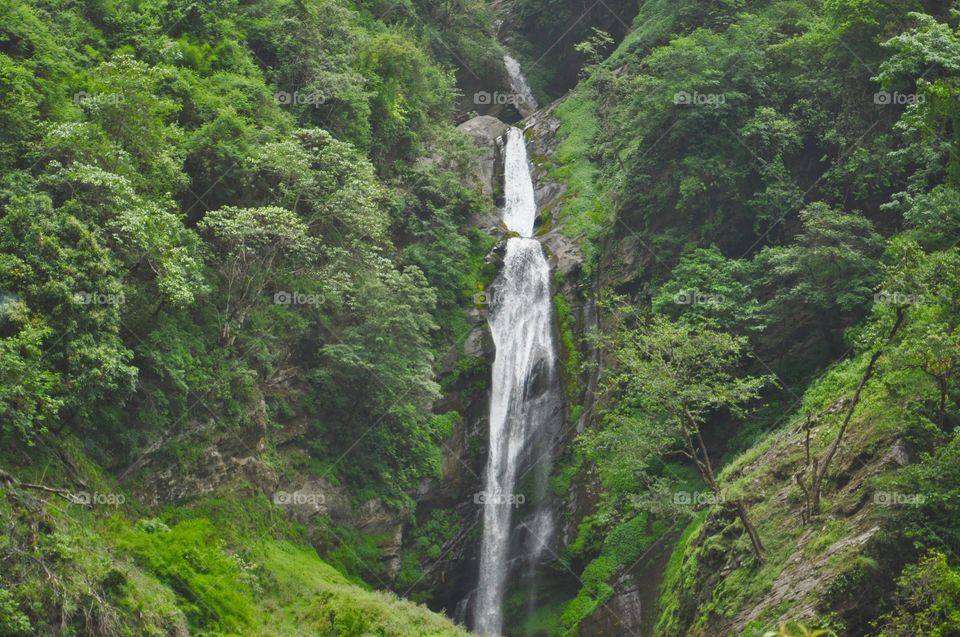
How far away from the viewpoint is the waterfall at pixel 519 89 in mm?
47219

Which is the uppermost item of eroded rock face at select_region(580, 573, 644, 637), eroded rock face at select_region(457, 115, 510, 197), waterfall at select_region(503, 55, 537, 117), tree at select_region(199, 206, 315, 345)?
waterfall at select_region(503, 55, 537, 117)

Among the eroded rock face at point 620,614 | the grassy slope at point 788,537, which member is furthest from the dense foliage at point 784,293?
the eroded rock face at point 620,614

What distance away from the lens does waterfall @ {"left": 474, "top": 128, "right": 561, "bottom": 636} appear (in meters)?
26.3

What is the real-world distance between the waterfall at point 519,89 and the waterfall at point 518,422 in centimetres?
1617

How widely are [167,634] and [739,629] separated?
10853 mm

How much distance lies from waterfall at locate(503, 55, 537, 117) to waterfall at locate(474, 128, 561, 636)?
16.2 meters

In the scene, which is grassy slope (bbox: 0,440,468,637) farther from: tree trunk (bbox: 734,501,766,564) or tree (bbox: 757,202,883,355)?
tree (bbox: 757,202,883,355)

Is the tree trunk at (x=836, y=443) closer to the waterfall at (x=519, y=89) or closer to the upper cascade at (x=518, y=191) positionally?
the upper cascade at (x=518, y=191)

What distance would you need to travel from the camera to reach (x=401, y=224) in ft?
99.9

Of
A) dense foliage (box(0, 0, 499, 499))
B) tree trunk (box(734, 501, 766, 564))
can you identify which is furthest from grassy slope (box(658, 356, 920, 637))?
dense foliage (box(0, 0, 499, 499))

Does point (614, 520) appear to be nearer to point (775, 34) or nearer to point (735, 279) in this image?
point (735, 279)

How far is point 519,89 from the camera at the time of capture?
48875mm

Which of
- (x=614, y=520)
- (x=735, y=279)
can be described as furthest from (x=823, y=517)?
(x=735, y=279)

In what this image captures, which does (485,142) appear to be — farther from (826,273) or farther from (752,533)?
(752,533)
